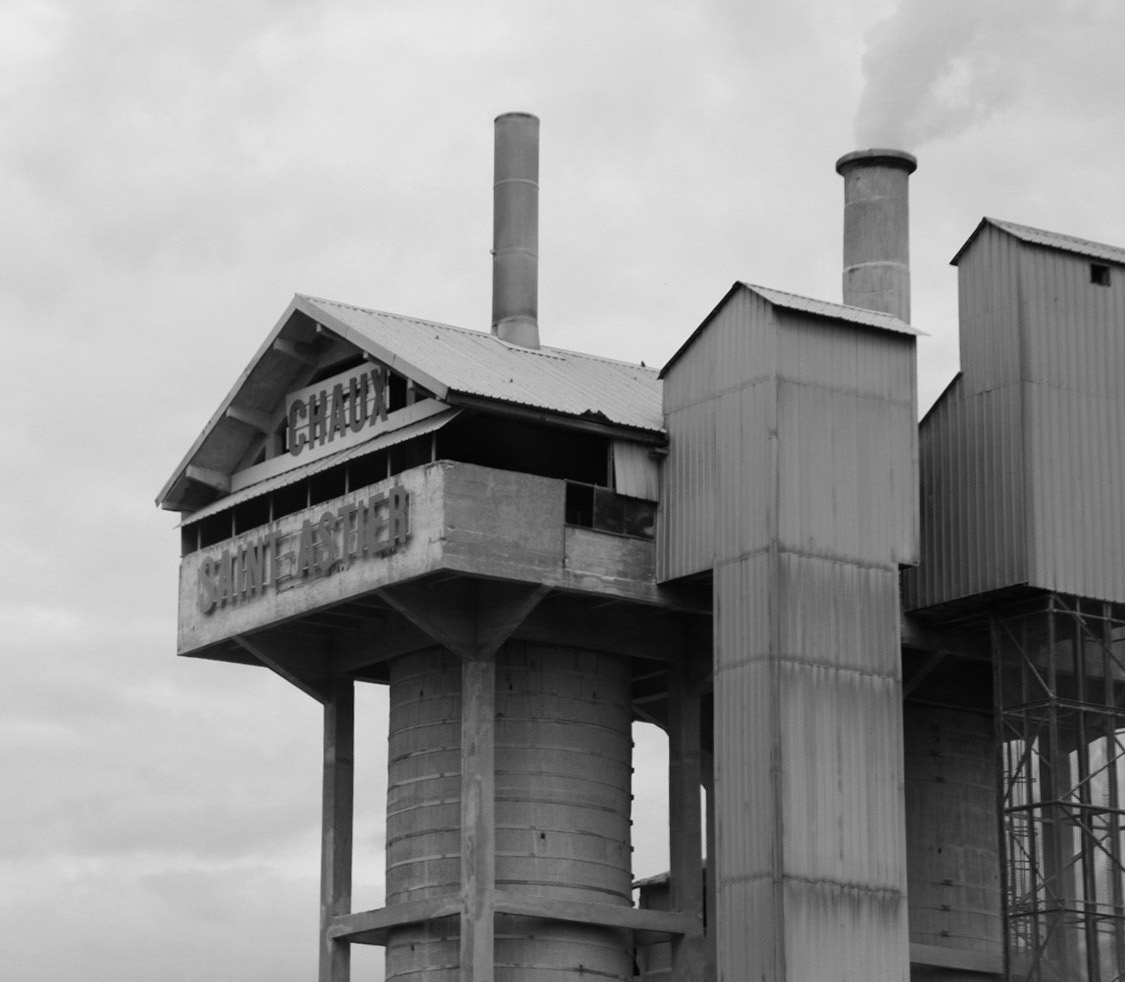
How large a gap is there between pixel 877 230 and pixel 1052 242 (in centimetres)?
676

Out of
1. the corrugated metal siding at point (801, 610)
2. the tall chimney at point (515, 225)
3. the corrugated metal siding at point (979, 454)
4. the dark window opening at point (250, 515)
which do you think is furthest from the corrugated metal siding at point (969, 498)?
the dark window opening at point (250, 515)

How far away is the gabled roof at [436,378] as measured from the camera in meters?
55.6

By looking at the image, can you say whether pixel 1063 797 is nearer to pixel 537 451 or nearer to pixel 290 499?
pixel 537 451

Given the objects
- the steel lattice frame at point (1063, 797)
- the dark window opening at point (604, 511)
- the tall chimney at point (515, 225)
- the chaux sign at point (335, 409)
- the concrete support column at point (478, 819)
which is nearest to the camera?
the concrete support column at point (478, 819)

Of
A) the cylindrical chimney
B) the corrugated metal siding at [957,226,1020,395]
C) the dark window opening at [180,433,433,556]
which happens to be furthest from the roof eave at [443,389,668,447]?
the cylindrical chimney

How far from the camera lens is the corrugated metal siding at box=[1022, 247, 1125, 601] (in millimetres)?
56812

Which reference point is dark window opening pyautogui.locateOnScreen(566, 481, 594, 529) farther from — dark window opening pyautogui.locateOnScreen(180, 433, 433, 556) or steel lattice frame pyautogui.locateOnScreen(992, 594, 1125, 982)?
steel lattice frame pyautogui.locateOnScreen(992, 594, 1125, 982)

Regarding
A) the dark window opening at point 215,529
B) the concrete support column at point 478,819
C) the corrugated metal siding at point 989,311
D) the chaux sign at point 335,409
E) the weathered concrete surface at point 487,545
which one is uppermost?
the corrugated metal siding at point 989,311

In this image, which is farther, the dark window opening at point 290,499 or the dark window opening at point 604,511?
the dark window opening at point 290,499

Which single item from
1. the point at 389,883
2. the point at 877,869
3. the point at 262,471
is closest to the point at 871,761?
the point at 877,869

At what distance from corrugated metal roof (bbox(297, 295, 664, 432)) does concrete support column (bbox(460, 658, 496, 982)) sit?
543 centimetres

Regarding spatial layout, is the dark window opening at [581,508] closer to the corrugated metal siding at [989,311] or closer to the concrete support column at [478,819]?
the concrete support column at [478,819]

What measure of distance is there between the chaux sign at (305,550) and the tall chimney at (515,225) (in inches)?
323

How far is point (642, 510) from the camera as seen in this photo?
56750 mm
